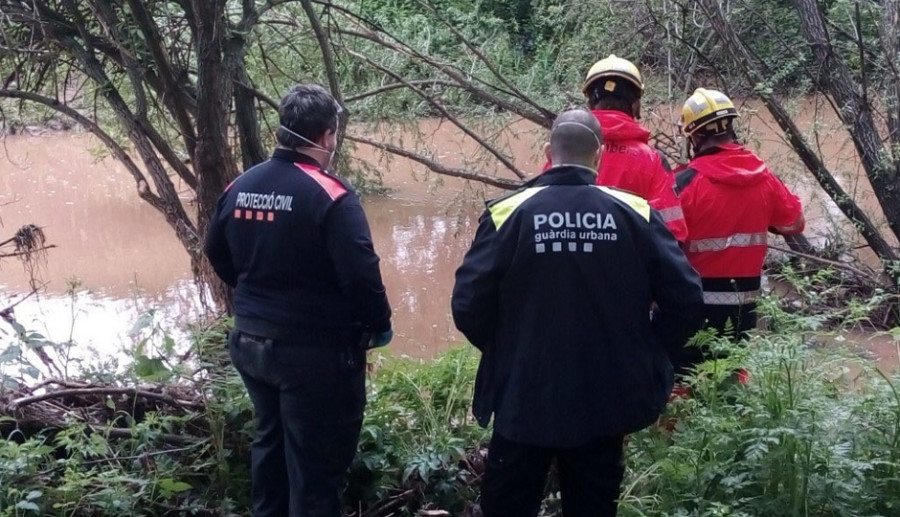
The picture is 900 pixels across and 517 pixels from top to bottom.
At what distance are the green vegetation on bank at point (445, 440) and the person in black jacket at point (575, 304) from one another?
0.29 meters

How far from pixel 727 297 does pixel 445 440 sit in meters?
1.33

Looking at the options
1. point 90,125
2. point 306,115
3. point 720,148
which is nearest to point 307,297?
point 306,115

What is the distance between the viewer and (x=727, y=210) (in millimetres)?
3801

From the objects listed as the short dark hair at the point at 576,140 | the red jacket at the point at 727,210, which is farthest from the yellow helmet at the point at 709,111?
the short dark hair at the point at 576,140

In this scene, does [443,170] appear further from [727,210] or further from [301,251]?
[301,251]

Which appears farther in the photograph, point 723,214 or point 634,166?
point 723,214

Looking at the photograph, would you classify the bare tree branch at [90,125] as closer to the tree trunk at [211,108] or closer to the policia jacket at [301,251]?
the tree trunk at [211,108]

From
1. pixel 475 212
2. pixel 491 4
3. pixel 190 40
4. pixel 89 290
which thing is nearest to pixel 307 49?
pixel 190 40

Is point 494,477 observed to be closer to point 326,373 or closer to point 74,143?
point 326,373

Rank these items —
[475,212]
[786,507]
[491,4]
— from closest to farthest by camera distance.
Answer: [786,507] < [475,212] < [491,4]

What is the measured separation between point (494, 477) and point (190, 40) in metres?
3.47

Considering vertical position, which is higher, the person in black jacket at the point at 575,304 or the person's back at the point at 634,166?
the person's back at the point at 634,166

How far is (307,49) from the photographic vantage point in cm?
647

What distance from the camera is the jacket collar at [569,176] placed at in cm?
281
